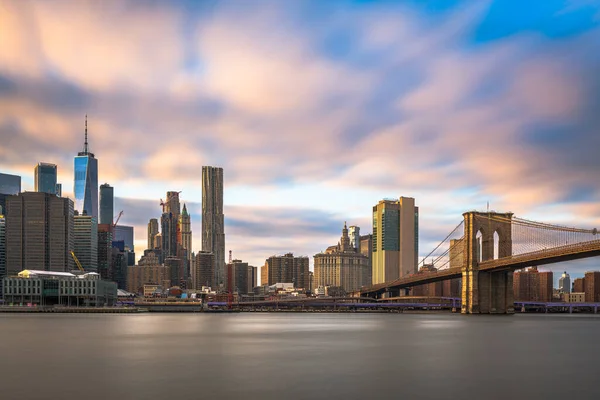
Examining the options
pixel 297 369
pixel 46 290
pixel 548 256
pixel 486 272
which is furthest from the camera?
pixel 46 290

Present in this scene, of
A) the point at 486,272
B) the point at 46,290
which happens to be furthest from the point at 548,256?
the point at 46,290

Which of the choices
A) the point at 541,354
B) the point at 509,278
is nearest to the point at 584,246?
the point at 509,278

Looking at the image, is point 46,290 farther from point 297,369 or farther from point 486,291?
point 297,369

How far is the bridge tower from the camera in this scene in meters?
120

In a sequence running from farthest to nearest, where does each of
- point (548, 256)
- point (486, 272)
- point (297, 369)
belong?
point (486, 272) → point (548, 256) → point (297, 369)

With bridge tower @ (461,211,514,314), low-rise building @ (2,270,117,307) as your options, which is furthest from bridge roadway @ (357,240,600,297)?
low-rise building @ (2,270,117,307)

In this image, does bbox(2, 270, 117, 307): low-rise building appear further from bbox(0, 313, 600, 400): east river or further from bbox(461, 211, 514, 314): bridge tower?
bbox(0, 313, 600, 400): east river

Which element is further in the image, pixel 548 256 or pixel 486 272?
pixel 486 272

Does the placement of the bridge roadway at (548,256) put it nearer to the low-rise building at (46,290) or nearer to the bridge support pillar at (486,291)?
the bridge support pillar at (486,291)

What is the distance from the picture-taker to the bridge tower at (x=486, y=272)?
392 feet

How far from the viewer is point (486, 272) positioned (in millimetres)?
119438

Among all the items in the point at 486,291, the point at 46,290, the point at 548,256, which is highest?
the point at 548,256

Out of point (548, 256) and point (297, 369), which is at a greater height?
point (548, 256)

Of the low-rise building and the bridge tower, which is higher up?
the bridge tower
